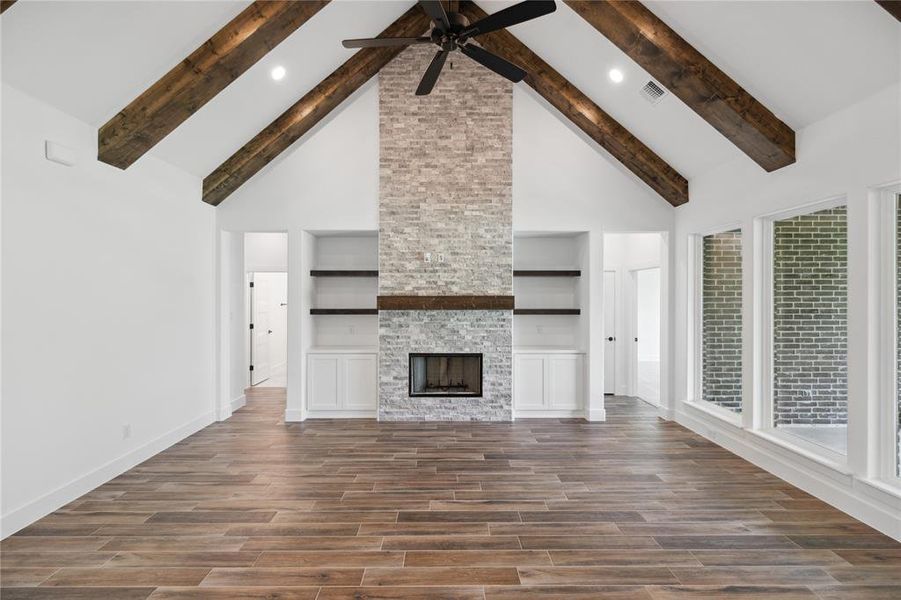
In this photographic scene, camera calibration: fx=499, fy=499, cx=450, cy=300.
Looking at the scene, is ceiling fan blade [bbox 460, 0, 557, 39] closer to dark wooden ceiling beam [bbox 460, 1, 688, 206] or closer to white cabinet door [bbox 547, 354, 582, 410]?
dark wooden ceiling beam [bbox 460, 1, 688, 206]

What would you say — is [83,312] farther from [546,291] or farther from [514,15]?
[546,291]

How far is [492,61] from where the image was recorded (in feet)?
12.3

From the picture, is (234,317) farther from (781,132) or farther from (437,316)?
(781,132)

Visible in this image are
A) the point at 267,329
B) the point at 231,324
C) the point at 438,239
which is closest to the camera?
the point at 438,239

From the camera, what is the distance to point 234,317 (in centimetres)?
641

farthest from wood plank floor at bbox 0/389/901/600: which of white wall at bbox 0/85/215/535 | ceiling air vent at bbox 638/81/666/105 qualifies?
ceiling air vent at bbox 638/81/666/105

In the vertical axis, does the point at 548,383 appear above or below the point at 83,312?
below

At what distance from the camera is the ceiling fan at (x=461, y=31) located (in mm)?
3023

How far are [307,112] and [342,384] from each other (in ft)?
10.3

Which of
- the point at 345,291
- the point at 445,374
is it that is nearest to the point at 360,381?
the point at 445,374

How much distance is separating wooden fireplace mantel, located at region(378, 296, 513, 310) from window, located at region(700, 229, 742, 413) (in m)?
2.27

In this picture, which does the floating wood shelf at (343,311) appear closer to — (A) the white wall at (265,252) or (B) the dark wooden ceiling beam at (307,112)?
(B) the dark wooden ceiling beam at (307,112)

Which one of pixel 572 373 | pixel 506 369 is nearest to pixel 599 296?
pixel 572 373

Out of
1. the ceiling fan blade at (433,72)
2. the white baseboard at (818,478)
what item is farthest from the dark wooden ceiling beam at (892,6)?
the white baseboard at (818,478)
